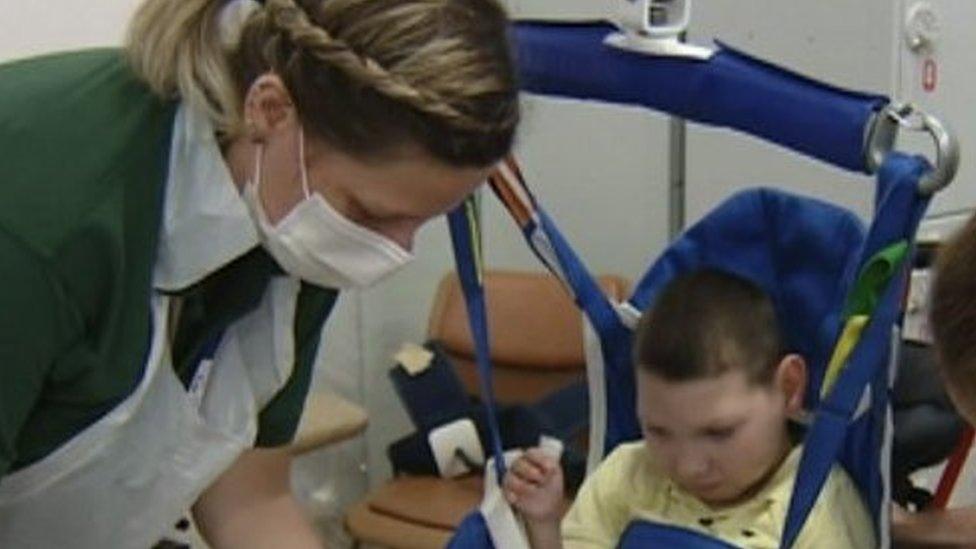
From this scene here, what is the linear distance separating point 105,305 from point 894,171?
594 millimetres

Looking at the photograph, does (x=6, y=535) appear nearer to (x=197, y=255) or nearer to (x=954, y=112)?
(x=197, y=255)

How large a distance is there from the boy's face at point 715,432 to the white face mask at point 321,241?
45cm

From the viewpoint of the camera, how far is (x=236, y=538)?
1.39 m

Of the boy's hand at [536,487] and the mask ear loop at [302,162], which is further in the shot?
the boy's hand at [536,487]

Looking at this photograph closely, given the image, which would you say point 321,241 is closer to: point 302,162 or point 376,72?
point 302,162

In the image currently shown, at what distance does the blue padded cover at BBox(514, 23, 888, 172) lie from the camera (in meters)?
1.22

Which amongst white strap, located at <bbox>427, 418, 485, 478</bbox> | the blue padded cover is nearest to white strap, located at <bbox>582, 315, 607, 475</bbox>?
the blue padded cover

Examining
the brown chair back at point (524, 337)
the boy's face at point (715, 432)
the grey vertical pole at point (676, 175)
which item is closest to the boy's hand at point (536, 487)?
the boy's face at point (715, 432)

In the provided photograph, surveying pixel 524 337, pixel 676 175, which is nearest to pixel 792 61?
pixel 676 175

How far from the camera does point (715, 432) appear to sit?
1500mm

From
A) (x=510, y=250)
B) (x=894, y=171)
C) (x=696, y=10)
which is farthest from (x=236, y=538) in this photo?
(x=510, y=250)

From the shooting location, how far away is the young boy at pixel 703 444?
4.79 feet

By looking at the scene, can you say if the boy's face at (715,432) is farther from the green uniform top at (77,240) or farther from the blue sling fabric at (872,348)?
the green uniform top at (77,240)

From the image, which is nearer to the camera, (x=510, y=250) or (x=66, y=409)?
(x=66, y=409)
